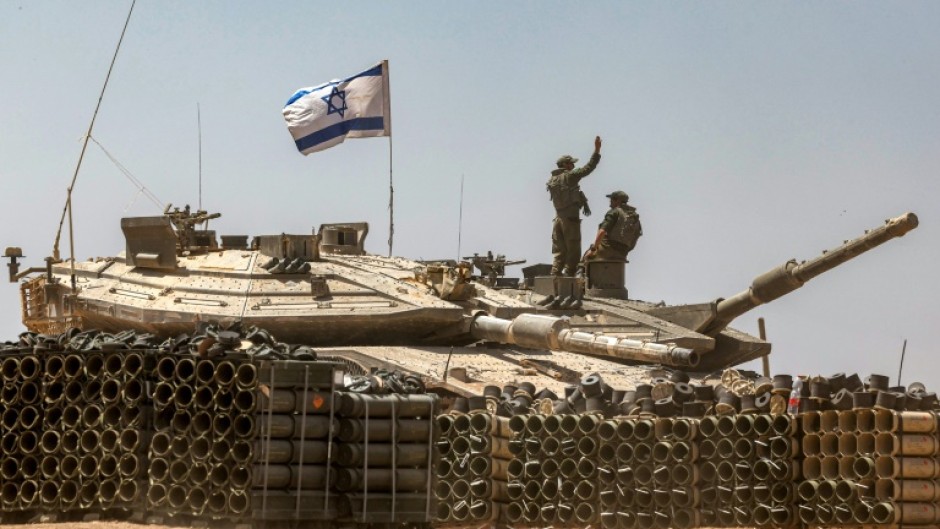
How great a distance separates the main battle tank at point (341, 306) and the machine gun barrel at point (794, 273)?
36mm

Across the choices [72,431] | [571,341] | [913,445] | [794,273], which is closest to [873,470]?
[913,445]

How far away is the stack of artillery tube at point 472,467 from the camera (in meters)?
16.6

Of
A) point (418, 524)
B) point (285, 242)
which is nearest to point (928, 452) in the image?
point (418, 524)

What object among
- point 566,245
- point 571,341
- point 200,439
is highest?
point 566,245

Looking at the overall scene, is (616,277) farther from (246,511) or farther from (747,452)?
(246,511)

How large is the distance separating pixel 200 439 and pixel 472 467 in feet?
13.8

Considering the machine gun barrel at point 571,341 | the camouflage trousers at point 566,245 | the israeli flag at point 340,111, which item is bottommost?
the machine gun barrel at point 571,341

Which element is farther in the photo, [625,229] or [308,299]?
[625,229]

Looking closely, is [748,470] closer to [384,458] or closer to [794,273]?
[384,458]

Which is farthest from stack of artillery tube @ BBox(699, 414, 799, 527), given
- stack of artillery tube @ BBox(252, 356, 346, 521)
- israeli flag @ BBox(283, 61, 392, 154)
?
israeli flag @ BBox(283, 61, 392, 154)

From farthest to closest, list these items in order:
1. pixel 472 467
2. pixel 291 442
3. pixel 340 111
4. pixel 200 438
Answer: pixel 340 111 → pixel 472 467 → pixel 200 438 → pixel 291 442

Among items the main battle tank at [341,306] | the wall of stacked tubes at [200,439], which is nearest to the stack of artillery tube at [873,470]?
the main battle tank at [341,306]

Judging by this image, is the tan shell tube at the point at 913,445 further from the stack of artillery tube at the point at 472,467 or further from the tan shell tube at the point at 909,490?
the stack of artillery tube at the point at 472,467

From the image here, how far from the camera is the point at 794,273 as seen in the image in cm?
2658
